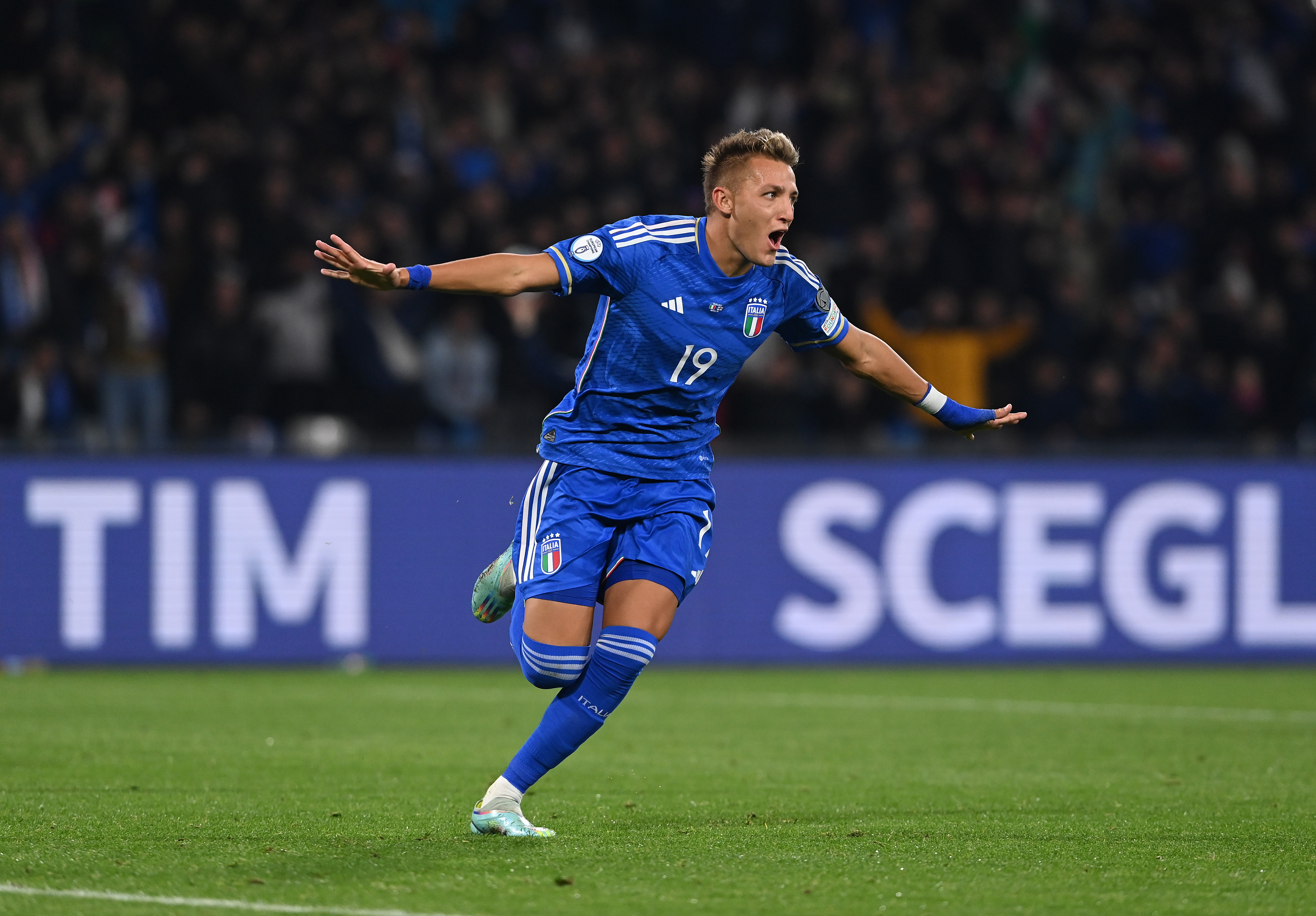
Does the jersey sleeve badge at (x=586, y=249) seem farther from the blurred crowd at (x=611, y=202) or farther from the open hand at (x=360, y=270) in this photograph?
the blurred crowd at (x=611, y=202)

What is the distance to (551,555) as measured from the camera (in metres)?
6.20

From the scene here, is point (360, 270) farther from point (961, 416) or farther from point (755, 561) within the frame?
point (755, 561)

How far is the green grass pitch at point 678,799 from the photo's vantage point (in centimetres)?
519

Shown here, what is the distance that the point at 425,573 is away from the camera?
1377cm

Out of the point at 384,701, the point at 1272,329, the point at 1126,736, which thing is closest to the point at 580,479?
the point at 1126,736

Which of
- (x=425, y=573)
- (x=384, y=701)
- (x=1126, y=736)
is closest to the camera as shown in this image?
(x=1126, y=736)

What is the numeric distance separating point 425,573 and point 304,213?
324cm

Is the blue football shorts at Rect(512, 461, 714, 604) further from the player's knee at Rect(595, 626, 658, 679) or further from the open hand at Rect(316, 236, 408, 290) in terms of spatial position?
the open hand at Rect(316, 236, 408, 290)

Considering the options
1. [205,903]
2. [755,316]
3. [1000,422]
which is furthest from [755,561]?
[205,903]

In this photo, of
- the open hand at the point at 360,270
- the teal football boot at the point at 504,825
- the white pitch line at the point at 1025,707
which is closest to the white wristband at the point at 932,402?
the teal football boot at the point at 504,825

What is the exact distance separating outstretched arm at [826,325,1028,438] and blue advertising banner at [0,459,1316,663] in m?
7.19

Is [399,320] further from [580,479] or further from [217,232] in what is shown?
[580,479]

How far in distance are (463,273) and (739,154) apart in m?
1.22

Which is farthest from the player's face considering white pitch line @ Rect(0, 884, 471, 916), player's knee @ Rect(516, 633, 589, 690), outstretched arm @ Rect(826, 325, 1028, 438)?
white pitch line @ Rect(0, 884, 471, 916)
